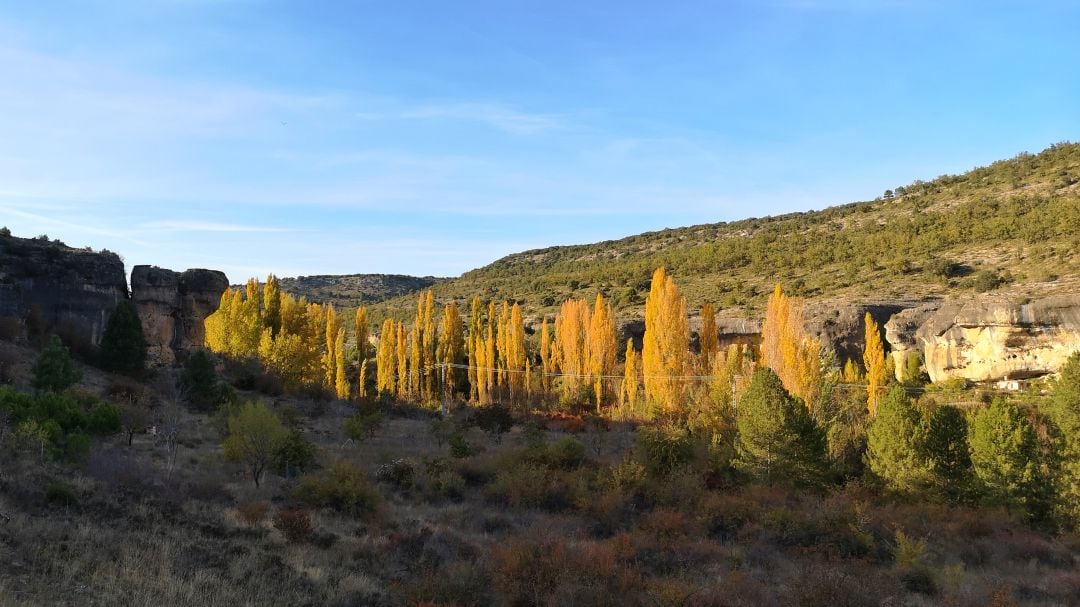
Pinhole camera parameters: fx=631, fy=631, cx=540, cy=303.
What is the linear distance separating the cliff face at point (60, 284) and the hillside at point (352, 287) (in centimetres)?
8515

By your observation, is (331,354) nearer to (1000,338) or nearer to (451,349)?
(451,349)

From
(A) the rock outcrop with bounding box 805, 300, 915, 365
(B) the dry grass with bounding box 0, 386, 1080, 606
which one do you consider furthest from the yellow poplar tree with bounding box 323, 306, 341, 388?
(A) the rock outcrop with bounding box 805, 300, 915, 365

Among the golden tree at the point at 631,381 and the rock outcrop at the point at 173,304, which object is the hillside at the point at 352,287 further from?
the golden tree at the point at 631,381

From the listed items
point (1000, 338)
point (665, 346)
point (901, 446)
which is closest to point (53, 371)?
point (901, 446)

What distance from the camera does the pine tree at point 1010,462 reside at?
19.3m

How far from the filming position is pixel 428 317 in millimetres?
58531

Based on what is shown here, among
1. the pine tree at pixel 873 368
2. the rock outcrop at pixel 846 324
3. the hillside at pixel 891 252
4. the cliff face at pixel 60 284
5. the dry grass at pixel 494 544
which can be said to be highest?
the hillside at pixel 891 252

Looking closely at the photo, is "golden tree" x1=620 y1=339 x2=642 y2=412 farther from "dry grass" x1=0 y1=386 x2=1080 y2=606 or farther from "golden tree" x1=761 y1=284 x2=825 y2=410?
"dry grass" x1=0 y1=386 x2=1080 y2=606

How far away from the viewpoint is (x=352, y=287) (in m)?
134

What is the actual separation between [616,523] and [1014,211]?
5787 cm

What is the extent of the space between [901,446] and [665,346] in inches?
736

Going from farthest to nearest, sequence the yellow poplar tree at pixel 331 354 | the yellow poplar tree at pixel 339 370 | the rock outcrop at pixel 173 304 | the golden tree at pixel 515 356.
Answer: the yellow poplar tree at pixel 331 354
the golden tree at pixel 515 356
the yellow poplar tree at pixel 339 370
the rock outcrop at pixel 173 304

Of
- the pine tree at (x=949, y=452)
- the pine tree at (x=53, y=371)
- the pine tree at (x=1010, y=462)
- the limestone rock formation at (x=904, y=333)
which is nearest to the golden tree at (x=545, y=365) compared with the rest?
the limestone rock formation at (x=904, y=333)

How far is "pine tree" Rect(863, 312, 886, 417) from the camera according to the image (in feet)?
109
